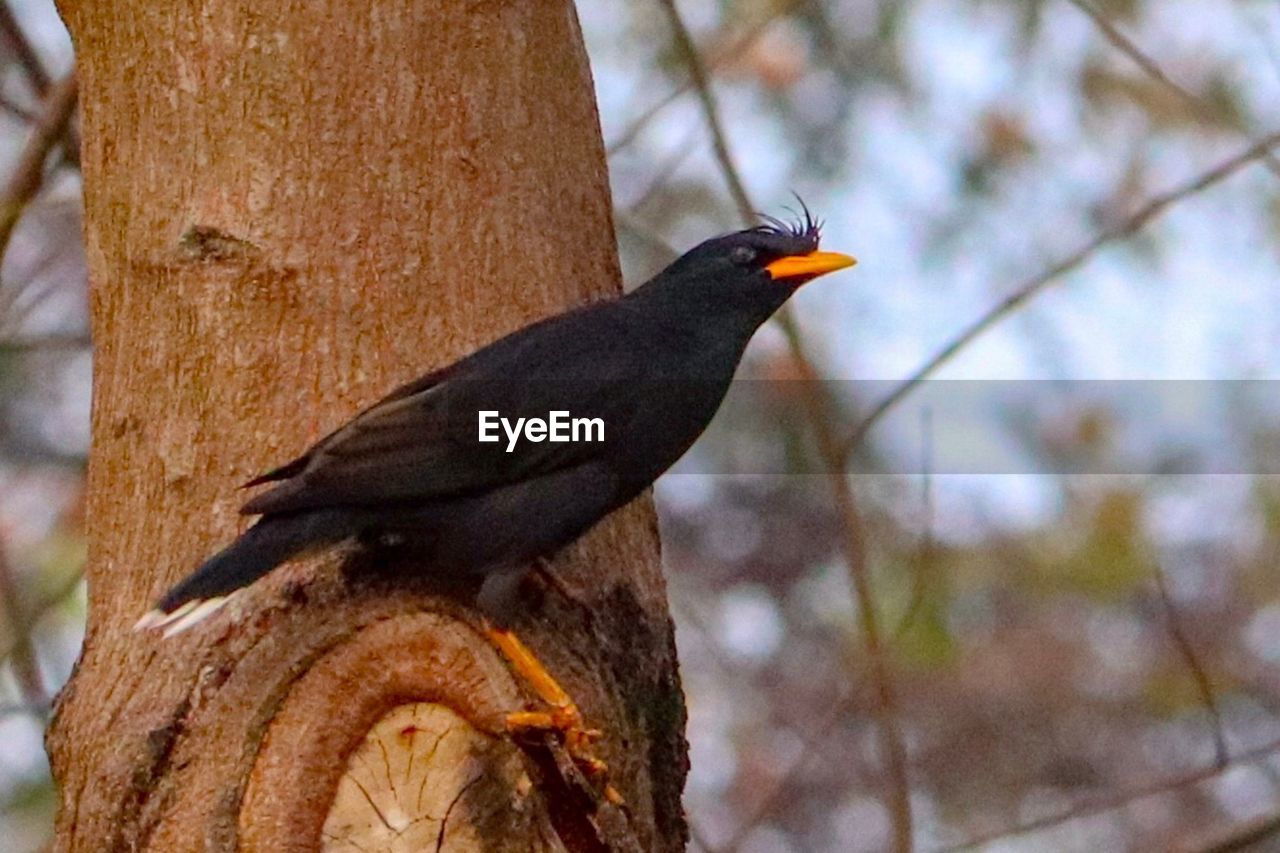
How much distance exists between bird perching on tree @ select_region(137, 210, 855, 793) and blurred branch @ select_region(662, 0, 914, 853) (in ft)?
2.48

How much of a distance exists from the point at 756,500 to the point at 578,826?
19.8 ft

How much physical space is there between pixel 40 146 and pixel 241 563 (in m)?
1.87

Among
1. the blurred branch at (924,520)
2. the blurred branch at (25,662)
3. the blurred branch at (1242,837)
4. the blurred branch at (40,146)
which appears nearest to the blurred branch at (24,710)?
the blurred branch at (25,662)

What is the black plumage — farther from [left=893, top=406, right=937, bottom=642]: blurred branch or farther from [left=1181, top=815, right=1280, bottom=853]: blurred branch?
[left=1181, top=815, right=1280, bottom=853]: blurred branch

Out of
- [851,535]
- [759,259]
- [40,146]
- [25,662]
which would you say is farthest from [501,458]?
[25,662]

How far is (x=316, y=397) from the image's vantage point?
8.99 ft

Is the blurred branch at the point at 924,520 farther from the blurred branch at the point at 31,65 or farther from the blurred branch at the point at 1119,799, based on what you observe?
the blurred branch at the point at 31,65

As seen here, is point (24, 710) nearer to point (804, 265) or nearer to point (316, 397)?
point (316, 397)

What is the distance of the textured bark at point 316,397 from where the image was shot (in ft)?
8.07

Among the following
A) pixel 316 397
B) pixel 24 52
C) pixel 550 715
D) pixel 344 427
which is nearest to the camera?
pixel 550 715

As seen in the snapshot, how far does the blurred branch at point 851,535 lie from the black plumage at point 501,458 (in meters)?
0.75

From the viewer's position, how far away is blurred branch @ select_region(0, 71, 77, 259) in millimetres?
3914

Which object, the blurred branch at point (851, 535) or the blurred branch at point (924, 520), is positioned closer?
the blurred branch at point (851, 535)

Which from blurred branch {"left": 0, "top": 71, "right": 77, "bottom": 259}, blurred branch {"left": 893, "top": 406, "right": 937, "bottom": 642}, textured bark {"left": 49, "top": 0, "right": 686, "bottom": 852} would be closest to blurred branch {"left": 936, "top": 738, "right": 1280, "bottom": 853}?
blurred branch {"left": 893, "top": 406, "right": 937, "bottom": 642}
